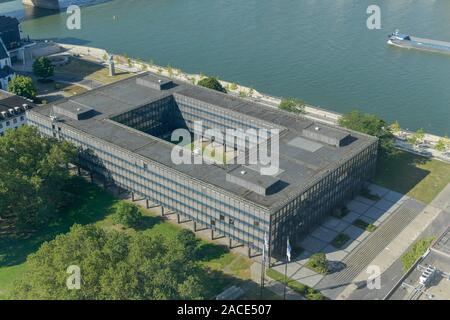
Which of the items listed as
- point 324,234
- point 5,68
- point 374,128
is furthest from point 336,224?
point 5,68

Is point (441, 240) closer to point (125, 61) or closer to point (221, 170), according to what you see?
point (221, 170)

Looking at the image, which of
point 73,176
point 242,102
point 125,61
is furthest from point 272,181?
point 125,61

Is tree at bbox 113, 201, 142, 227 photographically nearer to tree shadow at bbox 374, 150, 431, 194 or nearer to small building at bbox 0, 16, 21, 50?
tree shadow at bbox 374, 150, 431, 194

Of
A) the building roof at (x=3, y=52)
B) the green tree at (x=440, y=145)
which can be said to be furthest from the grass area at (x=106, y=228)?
the building roof at (x=3, y=52)

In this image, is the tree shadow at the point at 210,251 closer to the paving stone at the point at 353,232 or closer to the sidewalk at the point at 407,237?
the sidewalk at the point at 407,237

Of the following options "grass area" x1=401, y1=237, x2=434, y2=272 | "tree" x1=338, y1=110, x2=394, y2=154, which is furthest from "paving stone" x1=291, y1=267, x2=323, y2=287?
"tree" x1=338, y1=110, x2=394, y2=154
